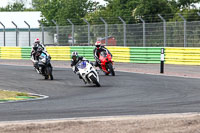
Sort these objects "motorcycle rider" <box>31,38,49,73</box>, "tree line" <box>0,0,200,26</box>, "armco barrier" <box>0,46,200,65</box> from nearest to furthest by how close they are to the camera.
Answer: "motorcycle rider" <box>31,38,49,73</box> → "armco barrier" <box>0,46,200,65</box> → "tree line" <box>0,0,200,26</box>

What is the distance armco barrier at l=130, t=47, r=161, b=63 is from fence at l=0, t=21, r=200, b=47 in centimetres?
41

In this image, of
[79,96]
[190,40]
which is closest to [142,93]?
[79,96]

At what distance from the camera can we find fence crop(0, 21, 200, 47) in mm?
25703

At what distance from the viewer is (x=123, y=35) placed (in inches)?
1134

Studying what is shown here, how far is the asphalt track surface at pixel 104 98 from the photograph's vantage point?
9.77 meters

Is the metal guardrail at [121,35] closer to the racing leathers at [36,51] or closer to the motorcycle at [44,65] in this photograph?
the racing leathers at [36,51]

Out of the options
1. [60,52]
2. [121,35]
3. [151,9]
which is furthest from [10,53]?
[151,9]

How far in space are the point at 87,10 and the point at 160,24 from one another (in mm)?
38565

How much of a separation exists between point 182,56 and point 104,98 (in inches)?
529

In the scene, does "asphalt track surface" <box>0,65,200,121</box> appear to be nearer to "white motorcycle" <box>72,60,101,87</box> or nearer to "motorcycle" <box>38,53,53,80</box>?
"white motorcycle" <box>72,60,101,87</box>

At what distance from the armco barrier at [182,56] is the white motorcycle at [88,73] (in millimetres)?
9243

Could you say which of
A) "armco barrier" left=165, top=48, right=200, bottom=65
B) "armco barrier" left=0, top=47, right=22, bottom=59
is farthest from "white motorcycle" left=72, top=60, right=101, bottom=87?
"armco barrier" left=0, top=47, right=22, bottom=59

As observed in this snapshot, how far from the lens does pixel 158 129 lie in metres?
7.54

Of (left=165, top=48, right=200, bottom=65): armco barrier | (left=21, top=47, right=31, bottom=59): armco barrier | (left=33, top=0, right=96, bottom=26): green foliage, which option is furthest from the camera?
(left=33, top=0, right=96, bottom=26): green foliage
